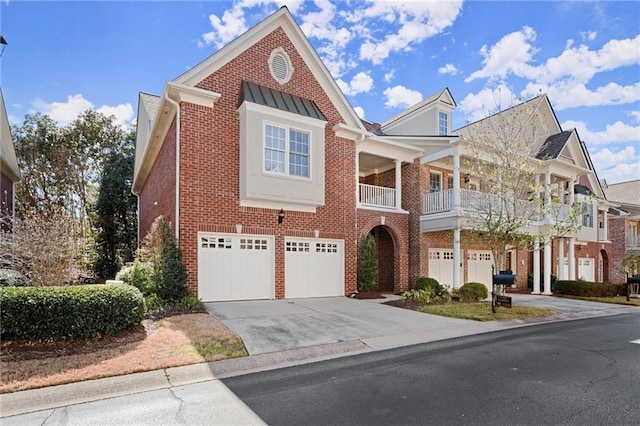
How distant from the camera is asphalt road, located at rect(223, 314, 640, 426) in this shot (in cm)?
444

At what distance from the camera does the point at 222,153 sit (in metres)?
12.2

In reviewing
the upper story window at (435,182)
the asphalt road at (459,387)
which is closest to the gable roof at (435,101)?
the upper story window at (435,182)

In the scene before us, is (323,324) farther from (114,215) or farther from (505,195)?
(114,215)

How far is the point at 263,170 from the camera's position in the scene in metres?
12.2

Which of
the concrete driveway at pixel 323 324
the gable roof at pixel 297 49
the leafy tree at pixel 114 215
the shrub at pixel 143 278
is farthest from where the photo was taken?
the leafy tree at pixel 114 215

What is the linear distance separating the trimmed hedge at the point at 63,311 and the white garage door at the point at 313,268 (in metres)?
6.54

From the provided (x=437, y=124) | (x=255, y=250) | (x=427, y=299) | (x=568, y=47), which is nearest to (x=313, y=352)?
(x=255, y=250)

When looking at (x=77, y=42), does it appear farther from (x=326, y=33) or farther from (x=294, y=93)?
(x=326, y=33)

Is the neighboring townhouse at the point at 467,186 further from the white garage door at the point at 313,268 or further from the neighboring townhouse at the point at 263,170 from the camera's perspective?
the white garage door at the point at 313,268

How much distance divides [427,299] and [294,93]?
348 inches

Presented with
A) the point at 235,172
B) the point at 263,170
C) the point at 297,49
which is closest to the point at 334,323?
the point at 263,170

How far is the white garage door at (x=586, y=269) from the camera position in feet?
83.7

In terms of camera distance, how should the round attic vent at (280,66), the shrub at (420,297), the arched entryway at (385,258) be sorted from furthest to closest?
the arched entryway at (385,258), the round attic vent at (280,66), the shrub at (420,297)

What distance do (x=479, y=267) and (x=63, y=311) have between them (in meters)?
18.9
